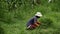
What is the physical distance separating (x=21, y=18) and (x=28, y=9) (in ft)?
3.26

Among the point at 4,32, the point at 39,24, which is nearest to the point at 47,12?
the point at 39,24

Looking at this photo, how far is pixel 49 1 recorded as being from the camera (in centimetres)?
1096

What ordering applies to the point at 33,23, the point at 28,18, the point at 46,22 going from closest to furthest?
the point at 33,23 → the point at 46,22 → the point at 28,18

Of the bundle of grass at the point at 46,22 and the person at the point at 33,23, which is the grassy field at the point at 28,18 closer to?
the bundle of grass at the point at 46,22


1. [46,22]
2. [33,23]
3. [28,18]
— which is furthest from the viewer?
[28,18]

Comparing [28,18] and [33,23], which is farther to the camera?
[28,18]

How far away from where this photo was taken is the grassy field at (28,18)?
7746mm

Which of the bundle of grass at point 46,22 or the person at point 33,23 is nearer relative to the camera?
the person at point 33,23

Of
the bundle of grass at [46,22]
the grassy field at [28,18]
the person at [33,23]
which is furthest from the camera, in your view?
the bundle of grass at [46,22]

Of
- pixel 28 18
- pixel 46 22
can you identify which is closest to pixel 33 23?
pixel 46 22

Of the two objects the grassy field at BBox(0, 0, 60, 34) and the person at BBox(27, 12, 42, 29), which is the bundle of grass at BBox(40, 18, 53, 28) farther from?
the person at BBox(27, 12, 42, 29)

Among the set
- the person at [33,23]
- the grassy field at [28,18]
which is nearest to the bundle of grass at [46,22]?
the grassy field at [28,18]

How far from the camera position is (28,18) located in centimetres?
932

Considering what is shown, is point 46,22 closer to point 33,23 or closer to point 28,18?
point 33,23
